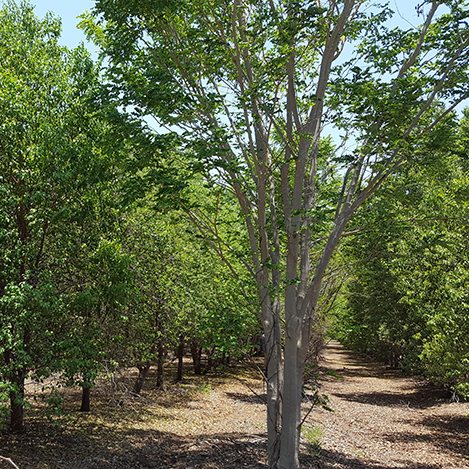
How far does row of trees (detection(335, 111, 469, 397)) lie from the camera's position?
7359 millimetres

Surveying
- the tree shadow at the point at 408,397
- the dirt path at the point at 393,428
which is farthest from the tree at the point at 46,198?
the tree shadow at the point at 408,397

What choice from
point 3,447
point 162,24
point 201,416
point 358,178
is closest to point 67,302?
point 3,447

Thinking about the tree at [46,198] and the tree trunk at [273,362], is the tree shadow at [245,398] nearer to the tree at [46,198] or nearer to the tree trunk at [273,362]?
the tree trunk at [273,362]

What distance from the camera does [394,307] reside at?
22.9m

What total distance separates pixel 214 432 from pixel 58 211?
797cm

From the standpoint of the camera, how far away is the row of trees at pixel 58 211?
7026 mm

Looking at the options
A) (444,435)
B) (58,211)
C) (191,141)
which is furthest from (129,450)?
(444,435)

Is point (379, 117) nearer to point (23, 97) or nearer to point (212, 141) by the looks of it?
point (212, 141)

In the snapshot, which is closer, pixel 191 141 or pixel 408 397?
pixel 191 141

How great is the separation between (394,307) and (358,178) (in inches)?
690

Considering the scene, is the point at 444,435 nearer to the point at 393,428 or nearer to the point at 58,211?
the point at 393,428

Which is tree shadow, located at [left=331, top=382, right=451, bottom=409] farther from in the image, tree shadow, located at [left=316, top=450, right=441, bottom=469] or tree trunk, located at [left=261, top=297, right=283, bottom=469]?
tree trunk, located at [left=261, top=297, right=283, bottom=469]

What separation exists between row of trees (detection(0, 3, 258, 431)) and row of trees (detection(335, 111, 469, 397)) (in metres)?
3.16

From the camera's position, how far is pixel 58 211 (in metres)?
7.32
